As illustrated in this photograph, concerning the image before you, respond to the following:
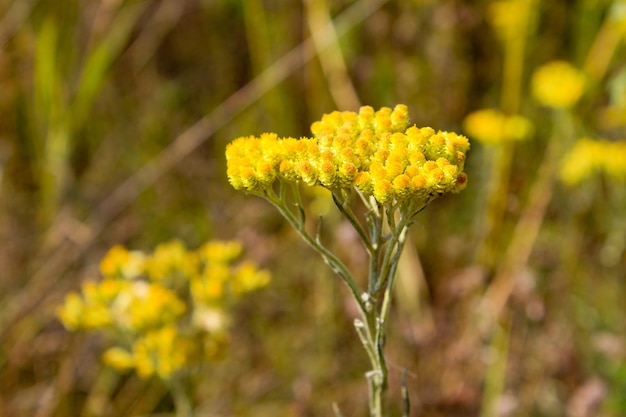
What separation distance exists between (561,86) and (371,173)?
1947 mm

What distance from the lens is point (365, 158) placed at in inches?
45.2

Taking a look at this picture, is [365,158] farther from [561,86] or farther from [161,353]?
[561,86]

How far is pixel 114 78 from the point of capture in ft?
12.2

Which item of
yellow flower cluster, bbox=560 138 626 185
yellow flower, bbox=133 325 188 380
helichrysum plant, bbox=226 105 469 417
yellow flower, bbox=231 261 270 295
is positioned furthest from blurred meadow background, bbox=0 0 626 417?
helichrysum plant, bbox=226 105 469 417

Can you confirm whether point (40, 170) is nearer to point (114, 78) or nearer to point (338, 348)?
point (114, 78)

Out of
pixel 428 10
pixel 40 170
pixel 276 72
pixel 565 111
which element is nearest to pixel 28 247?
pixel 40 170

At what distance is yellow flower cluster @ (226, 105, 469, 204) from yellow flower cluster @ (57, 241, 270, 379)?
2.20ft

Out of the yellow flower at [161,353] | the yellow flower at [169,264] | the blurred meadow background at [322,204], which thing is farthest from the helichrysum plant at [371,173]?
the blurred meadow background at [322,204]

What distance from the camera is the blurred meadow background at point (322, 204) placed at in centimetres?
251

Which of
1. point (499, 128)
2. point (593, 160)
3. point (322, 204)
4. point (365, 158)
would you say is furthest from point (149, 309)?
point (593, 160)

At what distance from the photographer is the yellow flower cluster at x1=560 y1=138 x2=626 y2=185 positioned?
8.65 ft

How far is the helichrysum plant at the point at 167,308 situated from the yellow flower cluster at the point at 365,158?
26.4 inches

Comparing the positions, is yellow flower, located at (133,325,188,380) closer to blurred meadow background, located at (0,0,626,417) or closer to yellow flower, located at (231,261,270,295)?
yellow flower, located at (231,261,270,295)

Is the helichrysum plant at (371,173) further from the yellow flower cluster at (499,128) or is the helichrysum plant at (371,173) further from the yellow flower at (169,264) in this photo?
the yellow flower cluster at (499,128)
